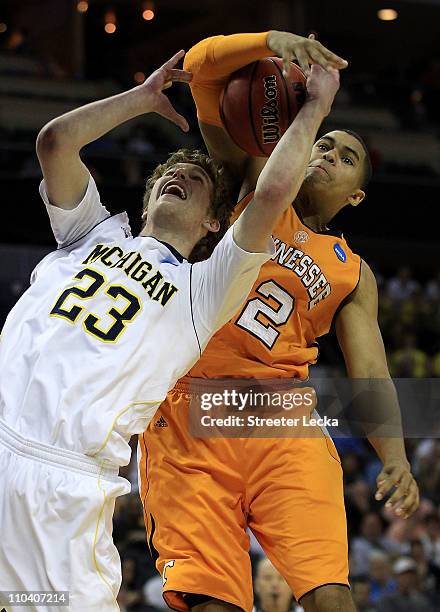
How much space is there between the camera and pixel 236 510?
372 centimetres

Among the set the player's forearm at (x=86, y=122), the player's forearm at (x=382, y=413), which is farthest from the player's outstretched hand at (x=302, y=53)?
the player's forearm at (x=382, y=413)

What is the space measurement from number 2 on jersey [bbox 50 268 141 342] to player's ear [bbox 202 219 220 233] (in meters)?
0.48

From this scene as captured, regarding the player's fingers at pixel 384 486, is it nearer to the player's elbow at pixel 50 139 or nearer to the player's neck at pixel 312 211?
the player's neck at pixel 312 211

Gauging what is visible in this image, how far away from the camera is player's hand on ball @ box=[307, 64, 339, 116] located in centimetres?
338

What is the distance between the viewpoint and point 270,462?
3717mm

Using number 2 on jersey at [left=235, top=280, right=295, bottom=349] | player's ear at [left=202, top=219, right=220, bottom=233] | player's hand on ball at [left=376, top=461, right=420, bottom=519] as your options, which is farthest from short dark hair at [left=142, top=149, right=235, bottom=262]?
player's hand on ball at [left=376, top=461, right=420, bottom=519]

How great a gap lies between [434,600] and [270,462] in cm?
414

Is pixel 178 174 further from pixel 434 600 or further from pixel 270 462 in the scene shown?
pixel 434 600

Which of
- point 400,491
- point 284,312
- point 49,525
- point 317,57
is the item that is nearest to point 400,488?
point 400,491

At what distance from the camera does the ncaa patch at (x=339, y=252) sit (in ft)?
13.0

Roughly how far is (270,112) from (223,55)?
255 millimetres

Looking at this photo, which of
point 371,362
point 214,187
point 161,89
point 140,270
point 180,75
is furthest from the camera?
point 371,362

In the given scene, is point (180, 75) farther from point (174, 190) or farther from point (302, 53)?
point (302, 53)

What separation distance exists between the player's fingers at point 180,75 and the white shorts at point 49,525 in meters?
1.31
